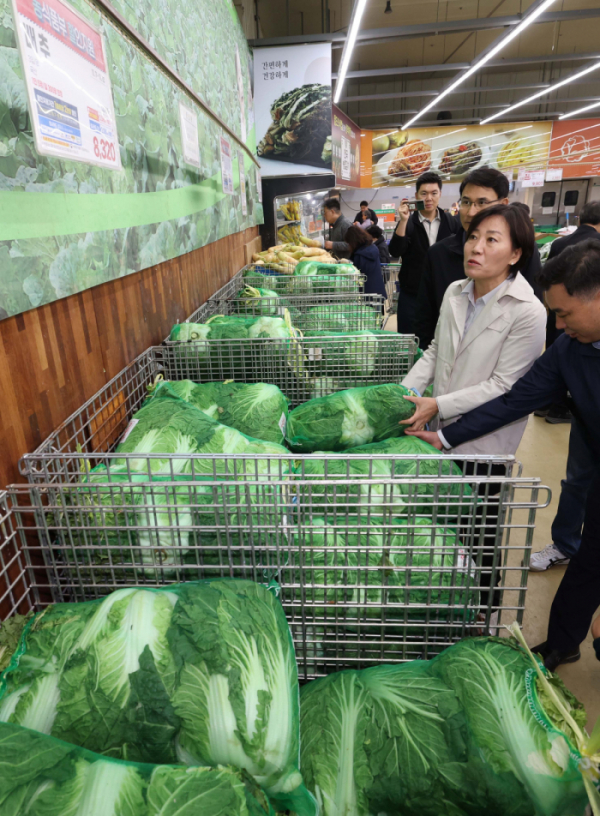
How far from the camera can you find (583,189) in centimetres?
1370

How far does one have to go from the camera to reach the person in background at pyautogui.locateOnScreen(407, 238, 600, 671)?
1.62 m

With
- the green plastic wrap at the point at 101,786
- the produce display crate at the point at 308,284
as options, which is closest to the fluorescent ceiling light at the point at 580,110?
the produce display crate at the point at 308,284

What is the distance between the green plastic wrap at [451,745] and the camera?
85 cm

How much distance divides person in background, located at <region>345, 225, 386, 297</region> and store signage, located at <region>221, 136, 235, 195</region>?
60.4 inches

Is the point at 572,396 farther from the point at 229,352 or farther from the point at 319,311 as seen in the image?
the point at 319,311

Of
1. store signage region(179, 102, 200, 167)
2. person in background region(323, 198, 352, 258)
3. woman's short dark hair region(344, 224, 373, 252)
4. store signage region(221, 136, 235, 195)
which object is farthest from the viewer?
person in background region(323, 198, 352, 258)

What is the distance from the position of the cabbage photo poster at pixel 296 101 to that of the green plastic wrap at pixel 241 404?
204 inches

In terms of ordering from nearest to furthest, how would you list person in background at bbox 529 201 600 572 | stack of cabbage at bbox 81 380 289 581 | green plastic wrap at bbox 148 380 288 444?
stack of cabbage at bbox 81 380 289 581
green plastic wrap at bbox 148 380 288 444
person in background at bbox 529 201 600 572

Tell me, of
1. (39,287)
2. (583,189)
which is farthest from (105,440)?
(583,189)

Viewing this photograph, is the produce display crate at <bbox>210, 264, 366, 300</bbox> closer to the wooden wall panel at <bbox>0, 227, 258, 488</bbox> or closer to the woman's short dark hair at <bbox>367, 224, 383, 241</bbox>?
the wooden wall panel at <bbox>0, 227, 258, 488</bbox>

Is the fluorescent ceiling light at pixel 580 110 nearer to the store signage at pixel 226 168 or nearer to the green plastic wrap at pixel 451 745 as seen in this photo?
the store signage at pixel 226 168

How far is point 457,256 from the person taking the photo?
2.82 meters

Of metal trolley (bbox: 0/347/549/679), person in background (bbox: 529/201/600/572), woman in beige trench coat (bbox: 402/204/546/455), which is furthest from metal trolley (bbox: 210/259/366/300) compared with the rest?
metal trolley (bbox: 0/347/549/679)

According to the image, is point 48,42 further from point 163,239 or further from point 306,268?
point 306,268
